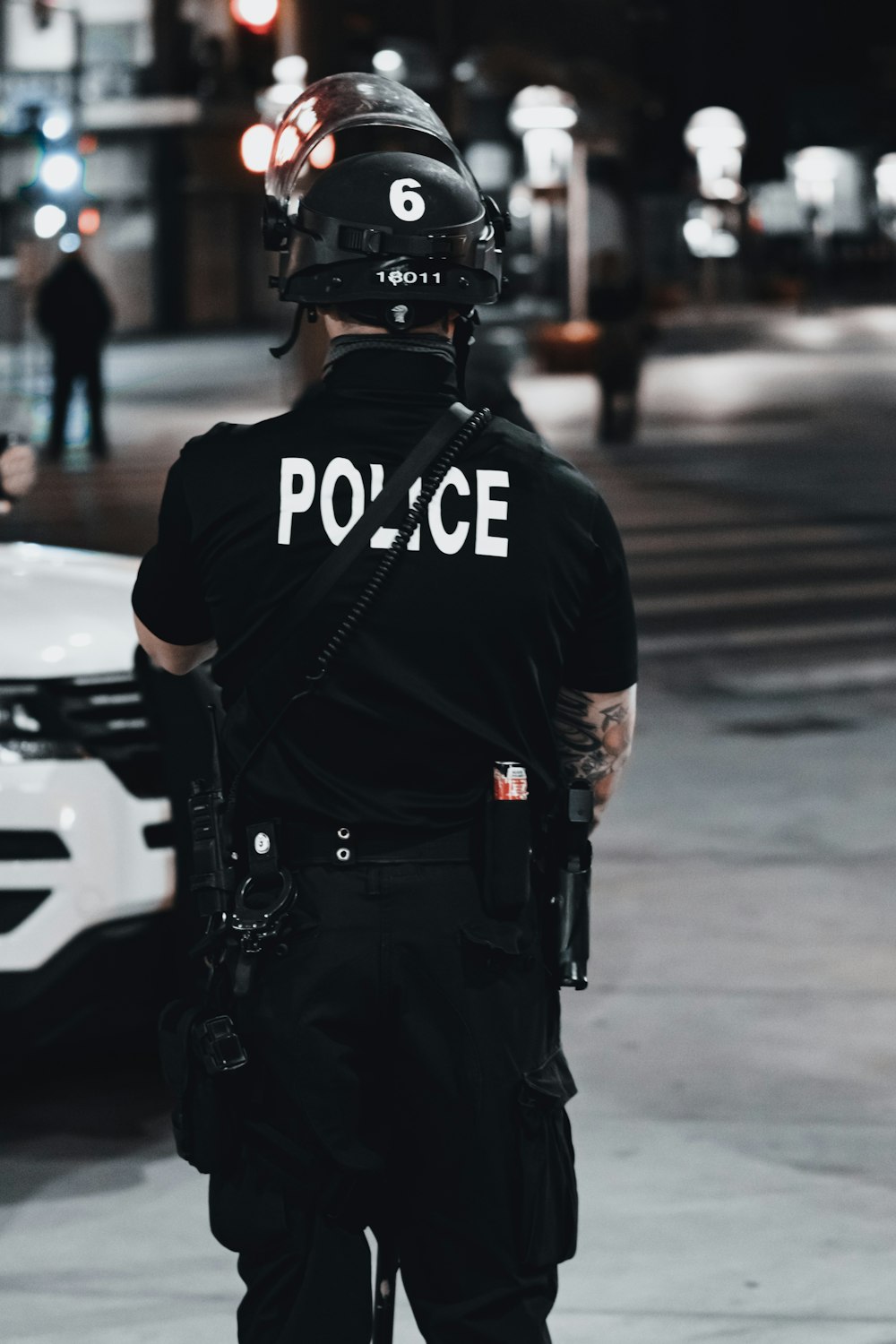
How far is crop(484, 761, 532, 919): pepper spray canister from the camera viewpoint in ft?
8.57

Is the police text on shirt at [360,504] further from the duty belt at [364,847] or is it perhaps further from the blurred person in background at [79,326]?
the blurred person in background at [79,326]

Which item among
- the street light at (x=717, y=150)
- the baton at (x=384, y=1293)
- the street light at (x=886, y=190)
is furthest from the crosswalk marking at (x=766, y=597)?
the street light at (x=886, y=190)

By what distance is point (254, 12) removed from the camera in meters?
21.9

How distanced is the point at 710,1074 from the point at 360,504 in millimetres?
2746

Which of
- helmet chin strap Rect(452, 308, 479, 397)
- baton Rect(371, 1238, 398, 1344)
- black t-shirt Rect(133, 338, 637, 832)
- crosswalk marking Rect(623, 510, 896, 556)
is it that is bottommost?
crosswalk marking Rect(623, 510, 896, 556)

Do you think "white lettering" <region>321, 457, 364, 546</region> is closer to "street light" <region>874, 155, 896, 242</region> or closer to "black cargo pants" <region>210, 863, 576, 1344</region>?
"black cargo pants" <region>210, 863, 576, 1344</region>

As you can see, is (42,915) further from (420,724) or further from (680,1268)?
(420,724)

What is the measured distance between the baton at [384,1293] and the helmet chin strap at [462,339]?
1.13m

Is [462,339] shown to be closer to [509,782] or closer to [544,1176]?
[509,782]

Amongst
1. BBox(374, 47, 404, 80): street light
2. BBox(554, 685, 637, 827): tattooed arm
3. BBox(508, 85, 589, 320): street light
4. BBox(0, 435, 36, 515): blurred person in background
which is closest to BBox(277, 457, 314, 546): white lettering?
BBox(554, 685, 637, 827): tattooed arm

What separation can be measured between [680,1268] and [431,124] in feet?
6.87

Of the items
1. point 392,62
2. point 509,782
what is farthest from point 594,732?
point 392,62

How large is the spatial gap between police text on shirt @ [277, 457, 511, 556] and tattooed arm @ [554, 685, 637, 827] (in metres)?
0.32

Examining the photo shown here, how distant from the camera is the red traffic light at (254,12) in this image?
21906mm
